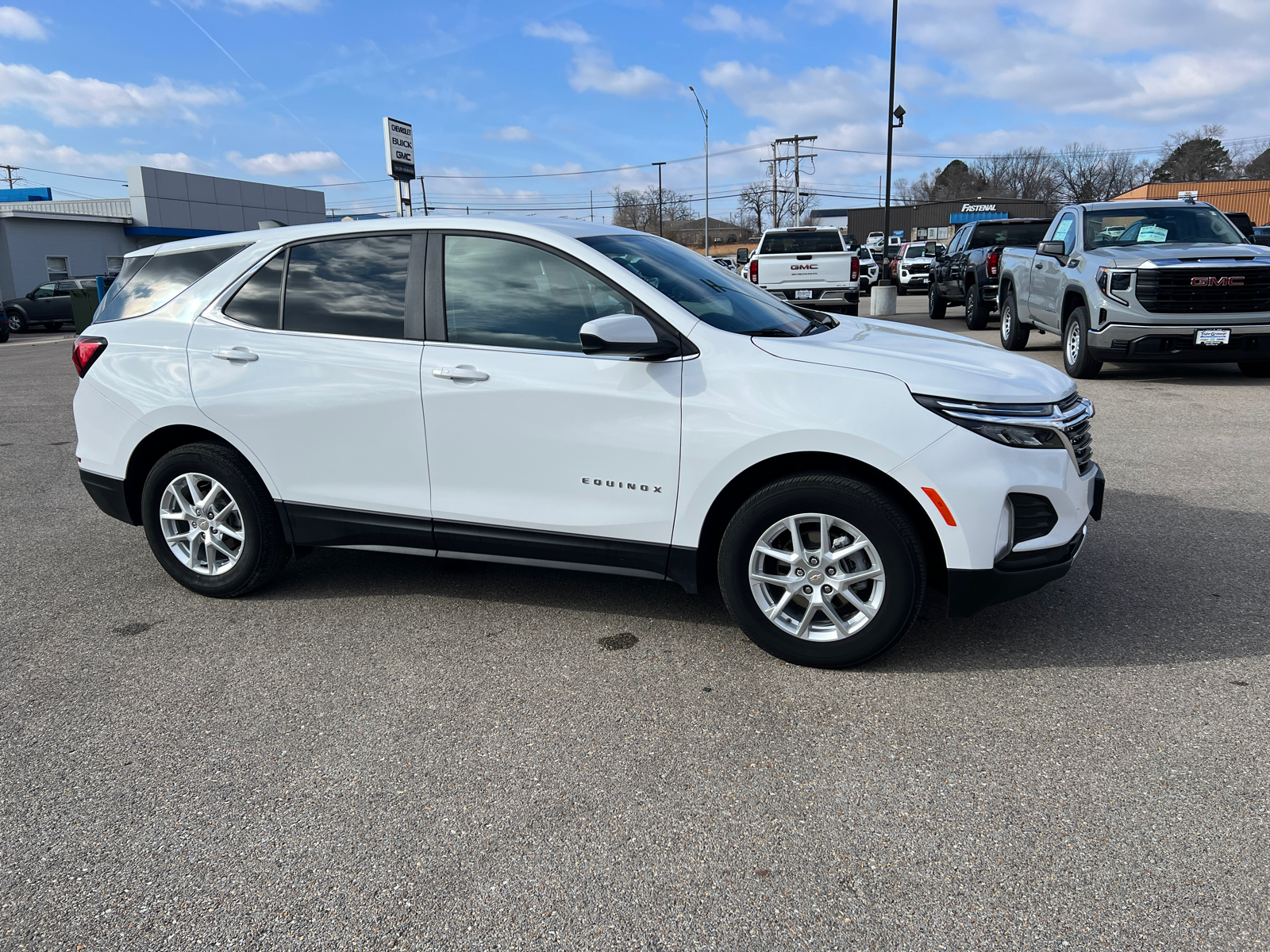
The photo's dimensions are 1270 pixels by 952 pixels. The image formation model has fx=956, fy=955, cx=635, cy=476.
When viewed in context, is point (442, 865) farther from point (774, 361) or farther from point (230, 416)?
point (230, 416)

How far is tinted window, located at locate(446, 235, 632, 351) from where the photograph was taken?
3990 millimetres

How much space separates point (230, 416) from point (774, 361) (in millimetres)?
2568

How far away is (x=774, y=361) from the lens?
3717 mm

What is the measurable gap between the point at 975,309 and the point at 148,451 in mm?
14650

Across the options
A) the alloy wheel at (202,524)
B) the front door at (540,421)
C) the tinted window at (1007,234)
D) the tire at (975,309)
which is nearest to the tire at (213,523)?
the alloy wheel at (202,524)

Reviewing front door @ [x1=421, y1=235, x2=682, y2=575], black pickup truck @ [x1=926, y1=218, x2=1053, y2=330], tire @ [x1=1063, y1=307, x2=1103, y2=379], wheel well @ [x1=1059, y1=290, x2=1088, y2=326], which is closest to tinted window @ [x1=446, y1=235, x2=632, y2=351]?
front door @ [x1=421, y1=235, x2=682, y2=575]

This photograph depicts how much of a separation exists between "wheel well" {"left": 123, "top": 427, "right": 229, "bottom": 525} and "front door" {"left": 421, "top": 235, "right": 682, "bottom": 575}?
1.33 m

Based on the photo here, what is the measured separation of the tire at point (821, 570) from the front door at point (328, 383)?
1.47 metres

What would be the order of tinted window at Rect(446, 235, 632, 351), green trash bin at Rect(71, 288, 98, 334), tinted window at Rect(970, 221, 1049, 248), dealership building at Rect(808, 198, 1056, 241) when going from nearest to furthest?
tinted window at Rect(446, 235, 632, 351) → tinted window at Rect(970, 221, 1049, 248) → green trash bin at Rect(71, 288, 98, 334) → dealership building at Rect(808, 198, 1056, 241)

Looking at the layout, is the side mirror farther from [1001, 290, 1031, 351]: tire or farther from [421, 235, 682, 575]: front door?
[1001, 290, 1031, 351]: tire

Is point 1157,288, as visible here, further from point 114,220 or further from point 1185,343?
point 114,220

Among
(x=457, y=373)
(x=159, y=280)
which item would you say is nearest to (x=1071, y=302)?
(x=457, y=373)

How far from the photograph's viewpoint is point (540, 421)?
3.96m

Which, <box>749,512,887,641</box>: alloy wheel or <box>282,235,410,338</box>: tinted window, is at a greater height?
<box>282,235,410,338</box>: tinted window
